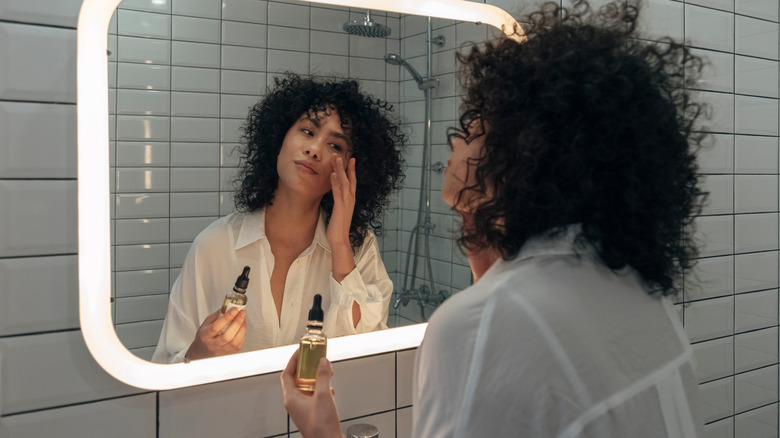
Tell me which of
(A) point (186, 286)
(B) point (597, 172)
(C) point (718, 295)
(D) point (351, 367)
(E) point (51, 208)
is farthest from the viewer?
(C) point (718, 295)

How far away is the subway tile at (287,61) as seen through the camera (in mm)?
1039

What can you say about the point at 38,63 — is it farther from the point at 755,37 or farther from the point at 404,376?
the point at 755,37

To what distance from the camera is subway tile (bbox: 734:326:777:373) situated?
161cm

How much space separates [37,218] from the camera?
87cm

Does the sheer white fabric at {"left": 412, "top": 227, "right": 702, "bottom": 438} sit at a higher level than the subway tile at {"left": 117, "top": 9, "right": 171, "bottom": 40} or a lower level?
lower

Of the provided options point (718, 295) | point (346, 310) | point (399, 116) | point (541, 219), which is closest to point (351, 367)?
point (346, 310)

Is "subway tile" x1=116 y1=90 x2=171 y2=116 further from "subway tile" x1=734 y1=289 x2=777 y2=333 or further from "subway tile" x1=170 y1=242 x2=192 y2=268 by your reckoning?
"subway tile" x1=734 y1=289 x2=777 y2=333

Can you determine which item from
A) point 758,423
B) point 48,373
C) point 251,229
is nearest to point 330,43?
point 251,229

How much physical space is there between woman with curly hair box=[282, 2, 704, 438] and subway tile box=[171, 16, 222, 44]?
0.50 meters

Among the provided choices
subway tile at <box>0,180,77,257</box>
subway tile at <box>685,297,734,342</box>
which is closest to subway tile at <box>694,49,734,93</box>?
subway tile at <box>685,297,734,342</box>

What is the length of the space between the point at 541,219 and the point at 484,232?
80 mm

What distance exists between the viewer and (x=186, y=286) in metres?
0.99

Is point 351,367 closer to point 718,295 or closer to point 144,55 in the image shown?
point 144,55

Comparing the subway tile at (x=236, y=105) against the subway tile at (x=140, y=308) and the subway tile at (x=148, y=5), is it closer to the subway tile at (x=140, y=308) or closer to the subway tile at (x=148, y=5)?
the subway tile at (x=148, y=5)
